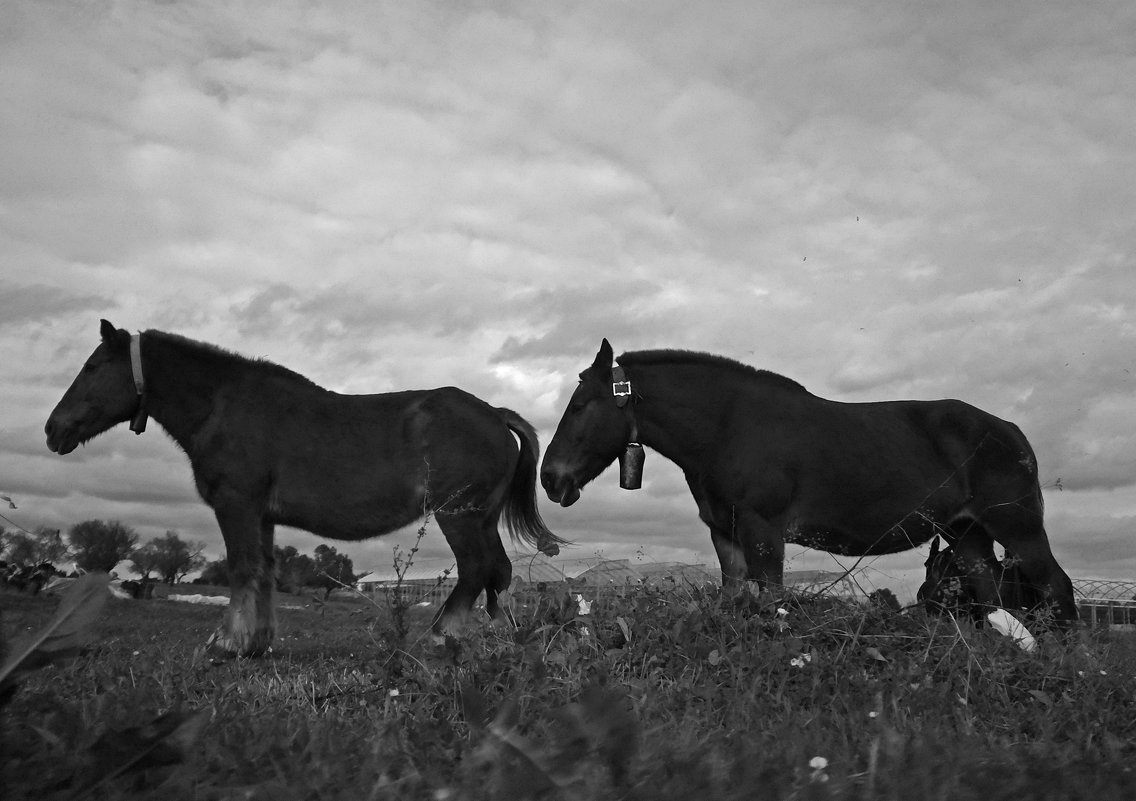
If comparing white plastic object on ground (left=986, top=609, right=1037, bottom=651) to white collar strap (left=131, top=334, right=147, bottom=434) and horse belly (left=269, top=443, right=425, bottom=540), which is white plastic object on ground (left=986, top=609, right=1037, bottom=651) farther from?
white collar strap (left=131, top=334, right=147, bottom=434)

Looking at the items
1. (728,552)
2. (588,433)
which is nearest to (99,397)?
(588,433)

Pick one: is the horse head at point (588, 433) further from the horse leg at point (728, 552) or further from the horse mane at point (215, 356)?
the horse mane at point (215, 356)

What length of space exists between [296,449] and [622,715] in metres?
7.38

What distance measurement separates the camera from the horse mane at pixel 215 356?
30.3 ft

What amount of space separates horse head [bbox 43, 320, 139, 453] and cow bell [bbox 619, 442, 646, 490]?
4.66 m

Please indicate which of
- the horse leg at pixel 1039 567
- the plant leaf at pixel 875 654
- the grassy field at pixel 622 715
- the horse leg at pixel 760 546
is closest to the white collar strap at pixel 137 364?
the grassy field at pixel 622 715

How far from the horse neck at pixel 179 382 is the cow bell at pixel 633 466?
12.9 feet

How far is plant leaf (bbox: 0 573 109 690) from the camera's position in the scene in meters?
2.31

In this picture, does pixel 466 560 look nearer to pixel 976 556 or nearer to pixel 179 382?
pixel 179 382

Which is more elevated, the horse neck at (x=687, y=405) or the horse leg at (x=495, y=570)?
the horse neck at (x=687, y=405)

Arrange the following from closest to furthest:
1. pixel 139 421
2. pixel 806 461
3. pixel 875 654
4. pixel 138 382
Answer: pixel 875 654, pixel 806 461, pixel 138 382, pixel 139 421

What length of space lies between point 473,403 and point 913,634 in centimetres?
502

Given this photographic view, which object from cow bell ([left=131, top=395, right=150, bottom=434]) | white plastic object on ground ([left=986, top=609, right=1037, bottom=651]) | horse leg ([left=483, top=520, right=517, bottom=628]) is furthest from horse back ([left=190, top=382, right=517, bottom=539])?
white plastic object on ground ([left=986, top=609, right=1037, bottom=651])

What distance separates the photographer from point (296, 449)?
8836mm
